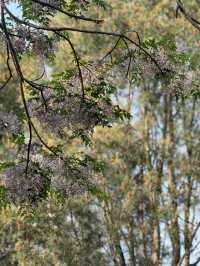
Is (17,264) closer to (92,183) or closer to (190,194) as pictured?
(190,194)

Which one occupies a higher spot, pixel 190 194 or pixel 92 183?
pixel 190 194

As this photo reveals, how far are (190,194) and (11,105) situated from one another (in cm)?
814

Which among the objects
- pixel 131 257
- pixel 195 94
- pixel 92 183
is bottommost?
pixel 92 183

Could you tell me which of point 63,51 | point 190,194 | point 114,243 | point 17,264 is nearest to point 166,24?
point 63,51

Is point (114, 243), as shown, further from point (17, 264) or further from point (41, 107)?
point (41, 107)

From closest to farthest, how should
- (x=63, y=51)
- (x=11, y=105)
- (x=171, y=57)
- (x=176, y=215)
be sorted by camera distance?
(x=171, y=57), (x=176, y=215), (x=63, y=51), (x=11, y=105)

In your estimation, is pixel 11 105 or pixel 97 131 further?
pixel 11 105

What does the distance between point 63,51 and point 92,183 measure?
14.9 metres

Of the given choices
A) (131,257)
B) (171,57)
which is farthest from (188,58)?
(131,257)

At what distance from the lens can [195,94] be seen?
8.26 m

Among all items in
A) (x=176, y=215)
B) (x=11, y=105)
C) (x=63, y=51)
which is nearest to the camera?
(x=176, y=215)

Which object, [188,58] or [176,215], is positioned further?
[176,215]

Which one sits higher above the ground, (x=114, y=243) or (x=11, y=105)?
(x=11, y=105)

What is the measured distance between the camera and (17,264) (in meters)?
21.9
